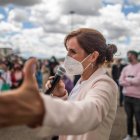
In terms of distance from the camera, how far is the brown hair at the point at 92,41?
2.17m

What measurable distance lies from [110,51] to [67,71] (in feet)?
1.11

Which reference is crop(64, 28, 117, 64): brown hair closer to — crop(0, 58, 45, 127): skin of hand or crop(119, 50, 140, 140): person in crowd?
crop(0, 58, 45, 127): skin of hand

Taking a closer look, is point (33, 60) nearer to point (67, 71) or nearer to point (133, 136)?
point (67, 71)

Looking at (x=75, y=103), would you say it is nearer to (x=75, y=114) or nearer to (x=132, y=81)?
(x=75, y=114)

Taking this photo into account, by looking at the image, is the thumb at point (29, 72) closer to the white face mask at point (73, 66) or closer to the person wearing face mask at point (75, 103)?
the person wearing face mask at point (75, 103)

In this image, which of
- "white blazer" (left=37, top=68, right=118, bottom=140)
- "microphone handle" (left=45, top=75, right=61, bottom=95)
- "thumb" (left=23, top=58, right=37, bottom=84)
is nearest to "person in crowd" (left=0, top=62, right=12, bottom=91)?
"microphone handle" (left=45, top=75, right=61, bottom=95)

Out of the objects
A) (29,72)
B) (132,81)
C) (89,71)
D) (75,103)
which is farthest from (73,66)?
(132,81)

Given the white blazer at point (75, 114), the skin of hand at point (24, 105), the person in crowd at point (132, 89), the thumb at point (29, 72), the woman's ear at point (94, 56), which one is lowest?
the person in crowd at point (132, 89)

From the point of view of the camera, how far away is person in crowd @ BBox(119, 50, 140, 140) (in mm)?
6812

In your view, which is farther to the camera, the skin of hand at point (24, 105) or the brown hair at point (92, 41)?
the brown hair at point (92, 41)

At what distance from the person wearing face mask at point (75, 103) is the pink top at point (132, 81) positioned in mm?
4631

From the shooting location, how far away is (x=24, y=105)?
108 cm

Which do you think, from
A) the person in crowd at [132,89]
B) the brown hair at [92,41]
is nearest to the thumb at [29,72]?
the brown hair at [92,41]

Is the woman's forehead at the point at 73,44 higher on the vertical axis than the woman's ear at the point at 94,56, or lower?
higher
